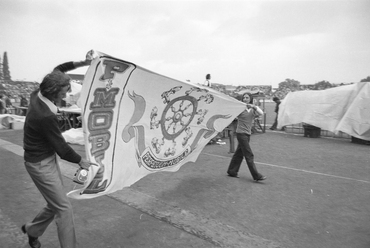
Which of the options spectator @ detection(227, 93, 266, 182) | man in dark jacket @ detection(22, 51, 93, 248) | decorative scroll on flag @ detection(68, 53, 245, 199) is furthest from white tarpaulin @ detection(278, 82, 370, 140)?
man in dark jacket @ detection(22, 51, 93, 248)

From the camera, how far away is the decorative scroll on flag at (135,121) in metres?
2.69

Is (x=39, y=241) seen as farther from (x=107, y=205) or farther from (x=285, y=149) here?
(x=285, y=149)

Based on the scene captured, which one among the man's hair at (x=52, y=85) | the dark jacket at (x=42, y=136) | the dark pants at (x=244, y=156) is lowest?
the dark pants at (x=244, y=156)

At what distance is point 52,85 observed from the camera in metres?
2.40

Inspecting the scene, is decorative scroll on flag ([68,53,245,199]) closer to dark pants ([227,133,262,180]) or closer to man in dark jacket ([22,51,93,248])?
man in dark jacket ([22,51,93,248])

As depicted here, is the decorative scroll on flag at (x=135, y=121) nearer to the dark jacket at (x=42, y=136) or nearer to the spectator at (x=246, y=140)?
the dark jacket at (x=42, y=136)

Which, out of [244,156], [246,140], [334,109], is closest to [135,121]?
[246,140]

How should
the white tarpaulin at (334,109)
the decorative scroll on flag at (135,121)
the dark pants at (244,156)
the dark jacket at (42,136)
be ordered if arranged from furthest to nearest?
the white tarpaulin at (334,109) → the dark pants at (244,156) → the decorative scroll on flag at (135,121) → the dark jacket at (42,136)

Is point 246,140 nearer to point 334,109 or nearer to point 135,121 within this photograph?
point 135,121

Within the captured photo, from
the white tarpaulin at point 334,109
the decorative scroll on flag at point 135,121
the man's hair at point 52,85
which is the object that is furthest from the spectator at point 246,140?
the white tarpaulin at point 334,109

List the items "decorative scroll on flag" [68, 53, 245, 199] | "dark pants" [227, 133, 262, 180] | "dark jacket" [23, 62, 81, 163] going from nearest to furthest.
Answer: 1. "dark jacket" [23, 62, 81, 163]
2. "decorative scroll on flag" [68, 53, 245, 199]
3. "dark pants" [227, 133, 262, 180]

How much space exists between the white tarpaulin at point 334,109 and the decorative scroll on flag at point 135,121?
752cm

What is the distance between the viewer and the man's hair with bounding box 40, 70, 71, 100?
240 cm

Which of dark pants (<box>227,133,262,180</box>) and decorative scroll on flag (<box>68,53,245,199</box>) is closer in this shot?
decorative scroll on flag (<box>68,53,245,199</box>)
